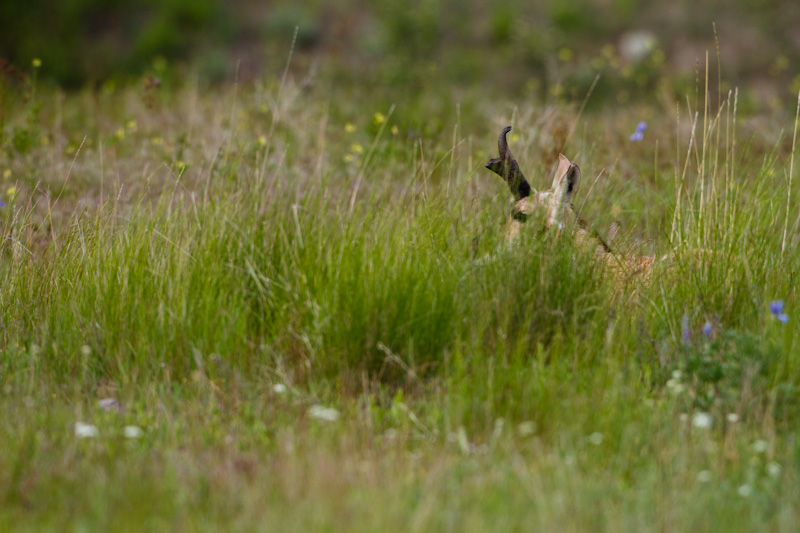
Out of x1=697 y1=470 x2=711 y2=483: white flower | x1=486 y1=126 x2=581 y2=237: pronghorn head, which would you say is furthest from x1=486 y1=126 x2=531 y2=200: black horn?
x1=697 y1=470 x2=711 y2=483: white flower

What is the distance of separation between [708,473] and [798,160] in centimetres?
439

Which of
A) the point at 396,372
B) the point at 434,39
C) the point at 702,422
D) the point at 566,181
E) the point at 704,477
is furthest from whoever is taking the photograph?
the point at 434,39

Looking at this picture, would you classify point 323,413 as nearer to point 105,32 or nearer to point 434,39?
point 434,39

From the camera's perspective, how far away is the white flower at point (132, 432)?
3.17 m

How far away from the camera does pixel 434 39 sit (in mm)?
16141

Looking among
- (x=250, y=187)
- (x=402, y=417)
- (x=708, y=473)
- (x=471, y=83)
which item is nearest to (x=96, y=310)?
(x=250, y=187)

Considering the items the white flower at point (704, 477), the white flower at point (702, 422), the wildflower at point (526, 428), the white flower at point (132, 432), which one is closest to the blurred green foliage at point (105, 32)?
the white flower at point (132, 432)

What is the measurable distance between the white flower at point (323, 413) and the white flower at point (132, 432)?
63 cm

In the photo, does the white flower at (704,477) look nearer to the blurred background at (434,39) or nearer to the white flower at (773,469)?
the white flower at (773,469)

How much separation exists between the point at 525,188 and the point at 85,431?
2.57m

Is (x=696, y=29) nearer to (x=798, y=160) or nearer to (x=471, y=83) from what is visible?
(x=471, y=83)

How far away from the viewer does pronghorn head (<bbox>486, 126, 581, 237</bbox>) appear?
179 inches

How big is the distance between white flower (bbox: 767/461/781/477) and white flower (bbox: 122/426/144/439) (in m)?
2.20

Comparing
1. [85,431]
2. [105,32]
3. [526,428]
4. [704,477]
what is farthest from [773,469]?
[105,32]
